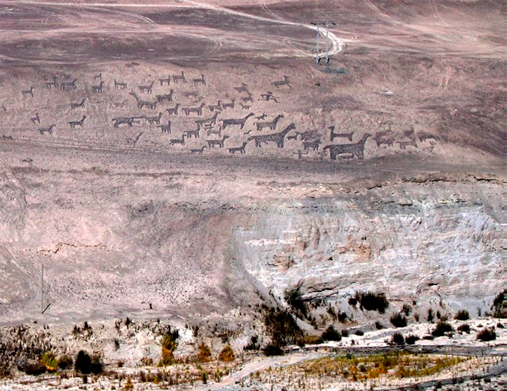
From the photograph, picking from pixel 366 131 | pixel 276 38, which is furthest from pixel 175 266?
pixel 276 38

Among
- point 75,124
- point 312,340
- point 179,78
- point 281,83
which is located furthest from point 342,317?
point 179,78

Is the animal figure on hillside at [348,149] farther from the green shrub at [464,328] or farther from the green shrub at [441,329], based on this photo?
the green shrub at [464,328]

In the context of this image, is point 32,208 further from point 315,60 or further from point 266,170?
point 315,60

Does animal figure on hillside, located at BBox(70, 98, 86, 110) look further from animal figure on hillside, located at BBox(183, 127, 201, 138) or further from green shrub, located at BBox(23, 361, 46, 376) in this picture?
green shrub, located at BBox(23, 361, 46, 376)

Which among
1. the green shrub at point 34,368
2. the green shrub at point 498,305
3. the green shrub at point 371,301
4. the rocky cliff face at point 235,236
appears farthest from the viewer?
the green shrub at point 498,305

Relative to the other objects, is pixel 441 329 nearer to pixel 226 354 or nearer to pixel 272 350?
pixel 272 350

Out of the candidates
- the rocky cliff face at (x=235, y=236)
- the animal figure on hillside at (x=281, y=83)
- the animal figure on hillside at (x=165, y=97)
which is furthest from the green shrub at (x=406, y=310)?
the animal figure on hillside at (x=165, y=97)
